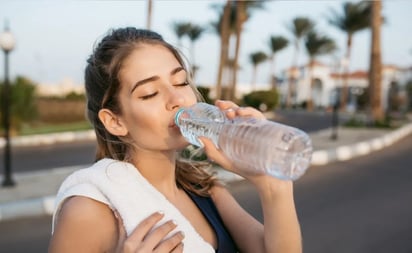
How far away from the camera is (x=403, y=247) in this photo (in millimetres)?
4207

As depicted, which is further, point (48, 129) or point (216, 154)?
point (48, 129)

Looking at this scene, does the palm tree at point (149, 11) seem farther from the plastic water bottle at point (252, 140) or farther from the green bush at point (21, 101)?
the plastic water bottle at point (252, 140)

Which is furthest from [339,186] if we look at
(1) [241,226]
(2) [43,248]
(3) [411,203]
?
(1) [241,226]

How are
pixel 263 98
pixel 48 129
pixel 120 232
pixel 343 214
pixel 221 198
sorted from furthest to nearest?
pixel 263 98
pixel 48 129
pixel 343 214
pixel 221 198
pixel 120 232

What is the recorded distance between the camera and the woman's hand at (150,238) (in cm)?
101

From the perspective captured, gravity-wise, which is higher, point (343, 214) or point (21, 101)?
point (21, 101)

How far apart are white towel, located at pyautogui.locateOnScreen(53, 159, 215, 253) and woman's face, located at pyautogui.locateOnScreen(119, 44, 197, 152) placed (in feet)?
0.42

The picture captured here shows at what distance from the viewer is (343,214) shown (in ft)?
17.5

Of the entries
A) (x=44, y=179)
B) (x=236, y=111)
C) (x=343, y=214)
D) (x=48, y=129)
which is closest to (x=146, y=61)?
(x=236, y=111)

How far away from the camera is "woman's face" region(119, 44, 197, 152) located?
48.1 inches

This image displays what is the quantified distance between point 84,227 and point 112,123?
38 cm

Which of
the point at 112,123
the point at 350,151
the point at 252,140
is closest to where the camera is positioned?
the point at 252,140

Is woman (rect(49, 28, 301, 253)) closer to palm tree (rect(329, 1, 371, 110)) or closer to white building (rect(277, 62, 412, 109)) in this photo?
palm tree (rect(329, 1, 371, 110))

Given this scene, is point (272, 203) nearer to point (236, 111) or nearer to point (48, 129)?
point (236, 111)
